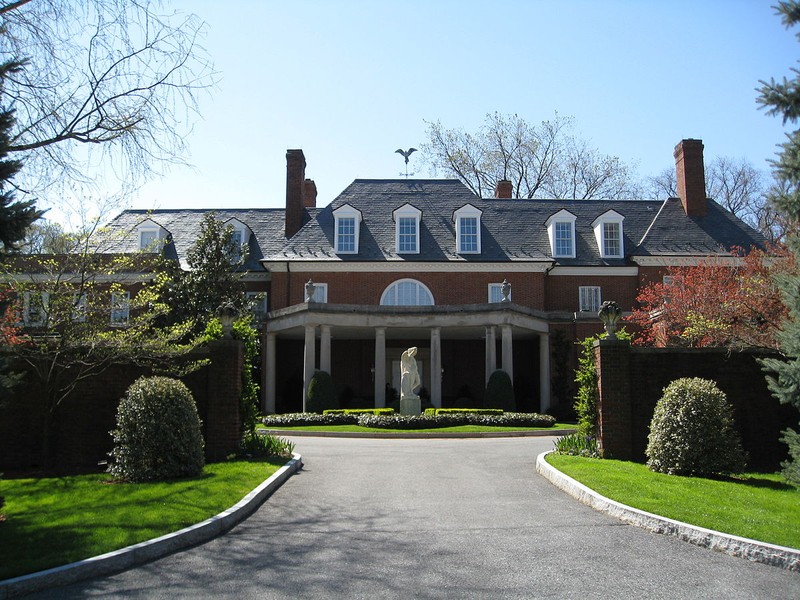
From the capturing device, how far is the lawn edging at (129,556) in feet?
21.5

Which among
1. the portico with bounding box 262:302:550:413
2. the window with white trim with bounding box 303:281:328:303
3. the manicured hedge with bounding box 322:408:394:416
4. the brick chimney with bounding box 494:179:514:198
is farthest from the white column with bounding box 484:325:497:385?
the brick chimney with bounding box 494:179:514:198

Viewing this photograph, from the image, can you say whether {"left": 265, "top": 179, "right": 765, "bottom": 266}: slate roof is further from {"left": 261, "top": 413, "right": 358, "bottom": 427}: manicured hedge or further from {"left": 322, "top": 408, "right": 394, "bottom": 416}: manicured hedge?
{"left": 261, "top": 413, "right": 358, "bottom": 427}: manicured hedge

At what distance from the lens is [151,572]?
23.5 feet

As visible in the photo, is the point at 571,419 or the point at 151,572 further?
the point at 571,419

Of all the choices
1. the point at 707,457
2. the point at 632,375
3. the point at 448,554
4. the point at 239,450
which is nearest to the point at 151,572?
the point at 448,554

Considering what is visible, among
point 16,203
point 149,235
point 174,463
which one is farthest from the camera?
point 149,235

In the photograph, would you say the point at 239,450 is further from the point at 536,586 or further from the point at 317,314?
the point at 317,314

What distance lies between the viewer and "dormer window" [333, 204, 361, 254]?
36281 millimetres

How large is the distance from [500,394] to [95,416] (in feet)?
56.6

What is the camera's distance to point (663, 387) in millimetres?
14484

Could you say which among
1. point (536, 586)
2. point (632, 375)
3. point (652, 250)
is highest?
point (652, 250)

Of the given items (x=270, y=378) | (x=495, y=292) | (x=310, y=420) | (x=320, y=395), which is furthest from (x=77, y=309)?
(x=495, y=292)

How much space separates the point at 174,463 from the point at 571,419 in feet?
70.3

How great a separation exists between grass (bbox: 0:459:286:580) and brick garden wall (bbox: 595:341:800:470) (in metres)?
6.52
